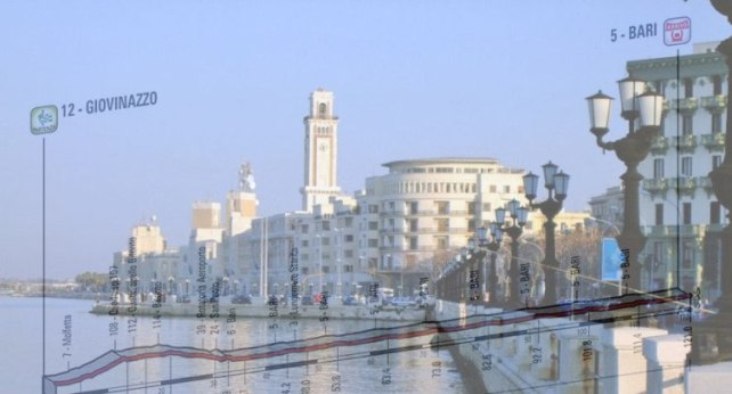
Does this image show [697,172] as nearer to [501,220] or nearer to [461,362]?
[501,220]

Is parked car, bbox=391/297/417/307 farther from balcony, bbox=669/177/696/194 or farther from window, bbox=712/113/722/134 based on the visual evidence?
window, bbox=712/113/722/134

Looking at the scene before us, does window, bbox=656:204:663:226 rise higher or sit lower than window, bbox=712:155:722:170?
lower

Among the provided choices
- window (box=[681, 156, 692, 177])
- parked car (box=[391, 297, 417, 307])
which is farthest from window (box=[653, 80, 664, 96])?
parked car (box=[391, 297, 417, 307])

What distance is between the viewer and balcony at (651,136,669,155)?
357 cm

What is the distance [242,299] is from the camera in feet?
12.7

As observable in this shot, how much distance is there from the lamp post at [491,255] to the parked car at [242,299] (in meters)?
0.67

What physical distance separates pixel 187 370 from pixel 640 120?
4.90 ft

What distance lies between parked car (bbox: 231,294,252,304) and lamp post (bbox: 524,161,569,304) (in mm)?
837

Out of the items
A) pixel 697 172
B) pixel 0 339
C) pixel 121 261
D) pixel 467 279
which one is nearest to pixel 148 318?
pixel 121 261

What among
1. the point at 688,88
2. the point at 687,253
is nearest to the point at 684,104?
the point at 688,88

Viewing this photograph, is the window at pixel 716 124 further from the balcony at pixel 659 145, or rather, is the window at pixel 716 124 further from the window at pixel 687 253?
the window at pixel 687 253

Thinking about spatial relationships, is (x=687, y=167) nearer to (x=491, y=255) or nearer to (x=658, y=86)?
(x=658, y=86)

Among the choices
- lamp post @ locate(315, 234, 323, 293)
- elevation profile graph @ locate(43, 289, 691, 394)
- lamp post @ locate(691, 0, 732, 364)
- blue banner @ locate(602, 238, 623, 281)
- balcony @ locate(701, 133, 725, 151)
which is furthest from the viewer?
elevation profile graph @ locate(43, 289, 691, 394)

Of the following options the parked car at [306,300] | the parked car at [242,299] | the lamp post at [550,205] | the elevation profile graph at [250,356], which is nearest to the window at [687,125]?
the lamp post at [550,205]
